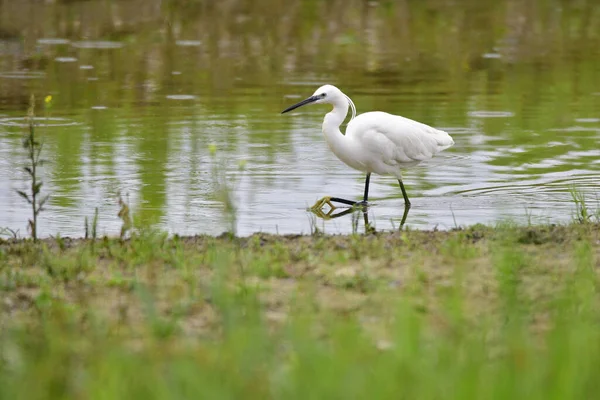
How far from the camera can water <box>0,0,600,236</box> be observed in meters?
9.69

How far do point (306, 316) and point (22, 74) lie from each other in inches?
538

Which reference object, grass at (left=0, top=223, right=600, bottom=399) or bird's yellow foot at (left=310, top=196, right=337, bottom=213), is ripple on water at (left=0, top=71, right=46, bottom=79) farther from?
grass at (left=0, top=223, right=600, bottom=399)

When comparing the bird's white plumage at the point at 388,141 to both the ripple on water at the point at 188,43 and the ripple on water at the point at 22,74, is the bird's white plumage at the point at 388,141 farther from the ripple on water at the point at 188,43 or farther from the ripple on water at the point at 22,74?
the ripple on water at the point at 188,43

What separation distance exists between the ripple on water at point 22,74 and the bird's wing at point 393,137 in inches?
322

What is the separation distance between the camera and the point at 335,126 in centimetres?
996

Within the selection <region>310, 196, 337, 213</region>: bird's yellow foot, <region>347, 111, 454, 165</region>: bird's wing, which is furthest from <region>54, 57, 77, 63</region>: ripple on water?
<region>310, 196, 337, 213</region>: bird's yellow foot

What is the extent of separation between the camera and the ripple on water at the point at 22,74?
1695 cm

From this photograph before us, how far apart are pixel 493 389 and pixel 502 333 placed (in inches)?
33.7

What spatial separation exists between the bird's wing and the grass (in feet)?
8.73

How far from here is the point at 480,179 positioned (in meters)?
10.8

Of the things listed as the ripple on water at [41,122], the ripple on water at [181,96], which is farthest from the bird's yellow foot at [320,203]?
the ripple on water at [181,96]

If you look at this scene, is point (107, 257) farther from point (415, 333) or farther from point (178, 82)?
point (178, 82)

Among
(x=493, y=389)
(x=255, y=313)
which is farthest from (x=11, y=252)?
(x=493, y=389)

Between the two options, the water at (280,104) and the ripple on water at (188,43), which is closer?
the water at (280,104)
